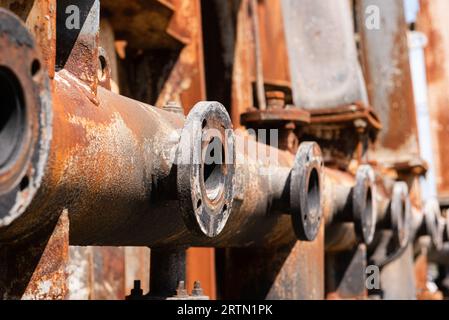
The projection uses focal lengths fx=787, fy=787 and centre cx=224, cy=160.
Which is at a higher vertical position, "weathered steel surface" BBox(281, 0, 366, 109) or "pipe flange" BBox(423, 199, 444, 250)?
"weathered steel surface" BBox(281, 0, 366, 109)

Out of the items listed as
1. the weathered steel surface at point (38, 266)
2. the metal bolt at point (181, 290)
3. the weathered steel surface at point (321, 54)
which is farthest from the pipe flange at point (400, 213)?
the weathered steel surface at point (38, 266)

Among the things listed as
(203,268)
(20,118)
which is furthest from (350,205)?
(20,118)

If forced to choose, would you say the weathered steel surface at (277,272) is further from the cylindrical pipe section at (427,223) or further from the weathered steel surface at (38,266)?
the cylindrical pipe section at (427,223)

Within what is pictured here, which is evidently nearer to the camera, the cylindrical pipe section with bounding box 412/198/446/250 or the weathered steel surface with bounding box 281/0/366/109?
the weathered steel surface with bounding box 281/0/366/109

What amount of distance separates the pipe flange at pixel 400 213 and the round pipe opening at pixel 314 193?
2.48 m

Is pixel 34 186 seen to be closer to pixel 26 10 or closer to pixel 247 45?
pixel 26 10

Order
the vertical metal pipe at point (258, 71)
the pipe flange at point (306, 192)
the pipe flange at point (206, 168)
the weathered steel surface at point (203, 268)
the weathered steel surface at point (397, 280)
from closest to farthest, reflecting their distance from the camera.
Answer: the pipe flange at point (206, 168)
the pipe flange at point (306, 192)
the weathered steel surface at point (203, 268)
the vertical metal pipe at point (258, 71)
the weathered steel surface at point (397, 280)

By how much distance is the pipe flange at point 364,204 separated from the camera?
454 cm

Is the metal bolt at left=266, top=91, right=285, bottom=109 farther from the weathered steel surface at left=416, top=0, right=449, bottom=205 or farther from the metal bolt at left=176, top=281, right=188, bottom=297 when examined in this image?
the weathered steel surface at left=416, top=0, right=449, bottom=205

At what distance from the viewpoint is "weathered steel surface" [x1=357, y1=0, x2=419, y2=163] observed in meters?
8.34

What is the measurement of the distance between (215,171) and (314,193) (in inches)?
49.0

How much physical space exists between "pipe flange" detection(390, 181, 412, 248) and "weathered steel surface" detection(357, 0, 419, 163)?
2.10 meters

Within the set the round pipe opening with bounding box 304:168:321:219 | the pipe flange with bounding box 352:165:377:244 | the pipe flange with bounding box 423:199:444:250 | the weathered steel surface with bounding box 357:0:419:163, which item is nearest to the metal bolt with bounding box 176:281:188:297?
the round pipe opening with bounding box 304:168:321:219
